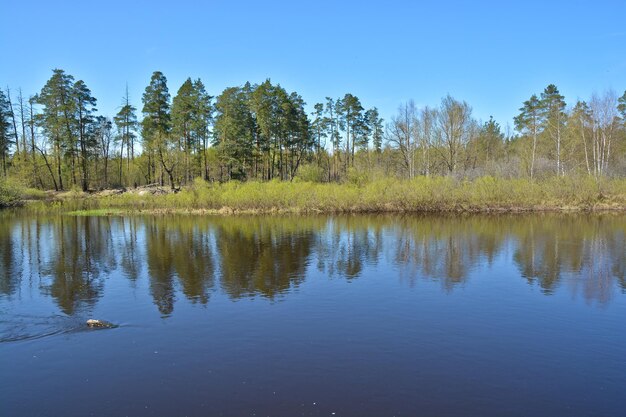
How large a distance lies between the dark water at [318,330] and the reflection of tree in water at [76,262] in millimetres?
145

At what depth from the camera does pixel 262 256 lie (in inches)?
856

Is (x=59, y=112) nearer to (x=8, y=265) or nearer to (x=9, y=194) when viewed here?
(x=9, y=194)

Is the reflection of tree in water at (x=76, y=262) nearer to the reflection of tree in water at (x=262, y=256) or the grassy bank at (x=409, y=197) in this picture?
the reflection of tree in water at (x=262, y=256)

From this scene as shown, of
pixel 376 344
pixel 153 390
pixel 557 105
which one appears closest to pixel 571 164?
pixel 557 105

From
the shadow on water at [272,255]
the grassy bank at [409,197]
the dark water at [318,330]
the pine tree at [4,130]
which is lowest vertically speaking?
the dark water at [318,330]

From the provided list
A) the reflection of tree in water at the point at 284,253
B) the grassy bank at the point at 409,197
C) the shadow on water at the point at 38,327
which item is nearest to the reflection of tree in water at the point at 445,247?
the reflection of tree in water at the point at 284,253

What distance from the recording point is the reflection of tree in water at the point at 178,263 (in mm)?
15328

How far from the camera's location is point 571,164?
57.0 m

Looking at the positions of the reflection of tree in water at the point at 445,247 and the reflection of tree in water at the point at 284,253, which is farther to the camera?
the reflection of tree in water at the point at 445,247

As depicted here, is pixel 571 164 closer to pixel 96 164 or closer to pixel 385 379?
pixel 385 379

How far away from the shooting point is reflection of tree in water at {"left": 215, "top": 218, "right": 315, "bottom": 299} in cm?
1638

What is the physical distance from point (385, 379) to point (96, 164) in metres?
69.6

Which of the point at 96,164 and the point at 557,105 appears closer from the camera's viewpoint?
the point at 557,105

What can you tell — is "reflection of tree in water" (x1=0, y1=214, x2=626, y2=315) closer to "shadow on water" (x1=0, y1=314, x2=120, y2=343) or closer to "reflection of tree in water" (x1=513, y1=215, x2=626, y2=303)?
"reflection of tree in water" (x1=513, y1=215, x2=626, y2=303)
